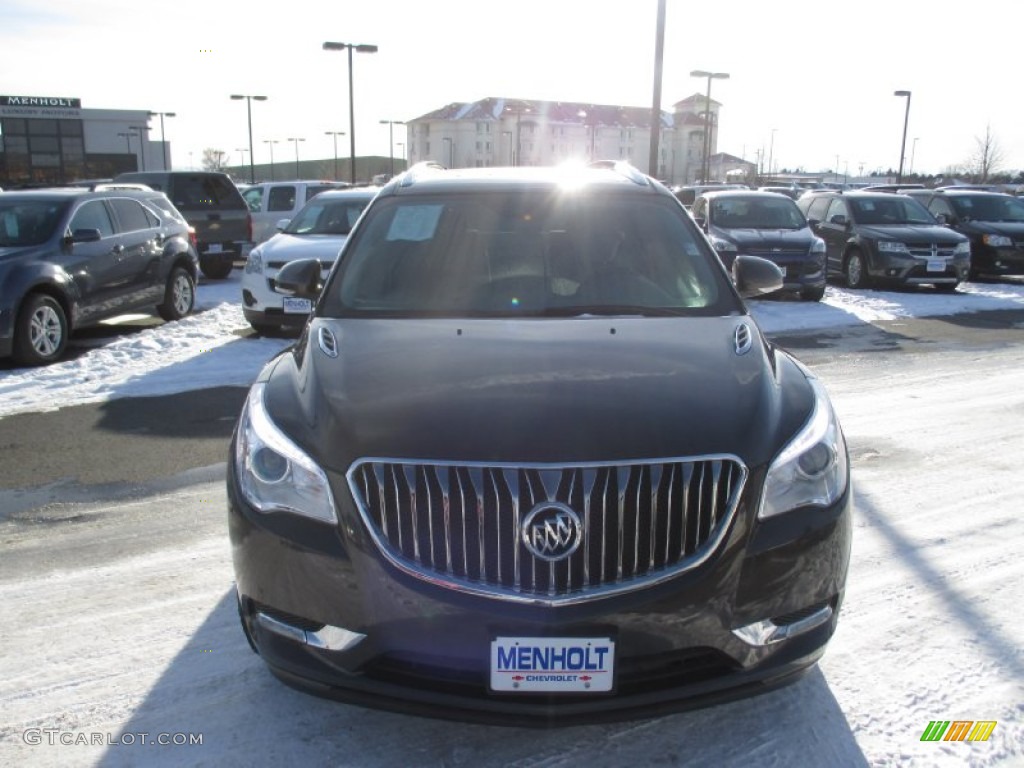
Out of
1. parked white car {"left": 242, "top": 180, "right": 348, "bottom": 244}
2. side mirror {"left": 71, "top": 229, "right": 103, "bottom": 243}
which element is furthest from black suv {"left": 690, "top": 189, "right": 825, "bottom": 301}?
side mirror {"left": 71, "top": 229, "right": 103, "bottom": 243}

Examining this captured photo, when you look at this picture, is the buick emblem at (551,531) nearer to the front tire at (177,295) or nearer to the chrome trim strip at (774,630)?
the chrome trim strip at (774,630)

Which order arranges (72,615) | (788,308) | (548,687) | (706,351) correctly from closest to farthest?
(548,687) → (706,351) → (72,615) → (788,308)

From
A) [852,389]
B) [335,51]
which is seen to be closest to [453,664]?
[852,389]

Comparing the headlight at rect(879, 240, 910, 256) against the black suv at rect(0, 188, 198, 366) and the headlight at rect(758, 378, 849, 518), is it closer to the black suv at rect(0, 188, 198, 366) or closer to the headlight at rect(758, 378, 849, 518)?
the black suv at rect(0, 188, 198, 366)

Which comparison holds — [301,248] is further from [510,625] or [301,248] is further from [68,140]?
[68,140]

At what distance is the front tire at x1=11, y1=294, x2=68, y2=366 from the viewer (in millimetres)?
8578

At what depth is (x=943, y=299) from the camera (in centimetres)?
1496

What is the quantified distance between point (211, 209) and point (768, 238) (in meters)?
10.0

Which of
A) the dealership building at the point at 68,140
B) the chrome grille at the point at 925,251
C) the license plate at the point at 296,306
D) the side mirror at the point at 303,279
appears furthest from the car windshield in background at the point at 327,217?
the dealership building at the point at 68,140

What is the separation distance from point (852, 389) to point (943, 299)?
815cm

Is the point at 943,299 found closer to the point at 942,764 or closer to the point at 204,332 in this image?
the point at 204,332

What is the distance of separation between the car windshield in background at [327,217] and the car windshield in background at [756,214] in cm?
616

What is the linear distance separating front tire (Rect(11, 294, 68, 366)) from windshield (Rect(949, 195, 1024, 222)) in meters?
16.7

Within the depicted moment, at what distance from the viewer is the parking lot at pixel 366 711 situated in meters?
2.78
